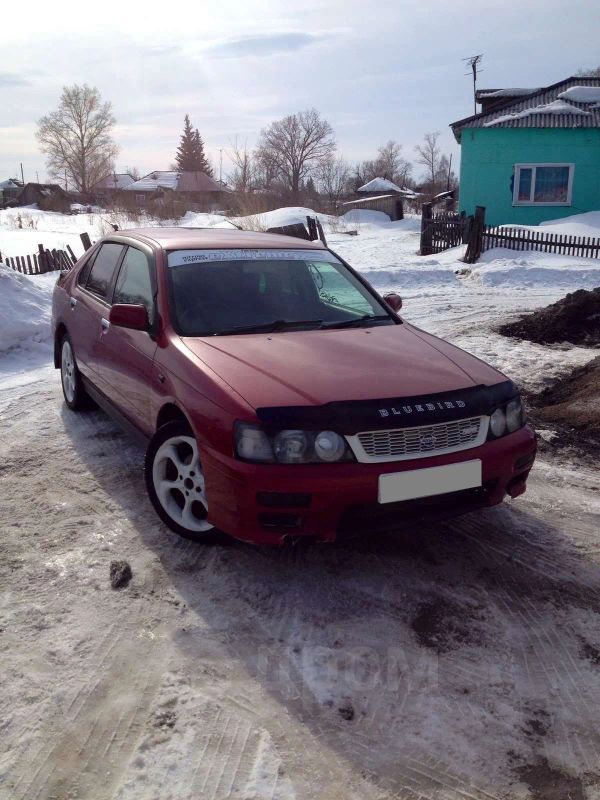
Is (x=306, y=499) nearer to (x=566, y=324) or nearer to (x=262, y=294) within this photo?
(x=262, y=294)

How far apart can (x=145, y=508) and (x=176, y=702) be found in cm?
167

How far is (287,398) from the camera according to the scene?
3.02 metres

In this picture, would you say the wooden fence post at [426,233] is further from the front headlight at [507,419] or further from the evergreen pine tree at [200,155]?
the evergreen pine tree at [200,155]

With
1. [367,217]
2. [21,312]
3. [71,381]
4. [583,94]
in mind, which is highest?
[583,94]

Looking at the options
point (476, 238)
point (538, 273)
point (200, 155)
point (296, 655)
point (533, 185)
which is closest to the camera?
point (296, 655)

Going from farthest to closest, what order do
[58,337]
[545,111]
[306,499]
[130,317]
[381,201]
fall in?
[381,201]
[545,111]
[58,337]
[130,317]
[306,499]

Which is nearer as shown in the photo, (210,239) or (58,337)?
(210,239)

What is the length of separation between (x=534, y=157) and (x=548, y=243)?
7676 millimetres

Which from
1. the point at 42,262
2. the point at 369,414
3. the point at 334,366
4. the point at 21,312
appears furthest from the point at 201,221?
the point at 369,414

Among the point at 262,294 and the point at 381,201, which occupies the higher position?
the point at 381,201

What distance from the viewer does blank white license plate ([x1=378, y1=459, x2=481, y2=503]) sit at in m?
2.95

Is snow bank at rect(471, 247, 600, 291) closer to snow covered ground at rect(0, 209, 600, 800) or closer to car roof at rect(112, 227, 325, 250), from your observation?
car roof at rect(112, 227, 325, 250)

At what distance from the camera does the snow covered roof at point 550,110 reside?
2155cm

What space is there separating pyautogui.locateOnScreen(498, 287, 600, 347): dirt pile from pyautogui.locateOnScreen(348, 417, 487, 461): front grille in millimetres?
5435
